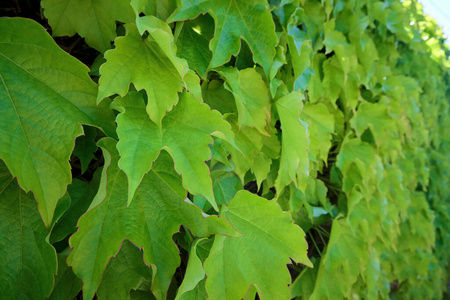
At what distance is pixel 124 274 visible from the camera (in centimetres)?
53

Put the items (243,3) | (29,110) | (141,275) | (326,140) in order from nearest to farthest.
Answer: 1. (29,110)
2. (141,275)
3. (243,3)
4. (326,140)

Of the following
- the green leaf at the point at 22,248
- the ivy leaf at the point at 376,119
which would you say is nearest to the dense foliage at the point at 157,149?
the green leaf at the point at 22,248

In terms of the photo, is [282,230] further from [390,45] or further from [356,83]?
[390,45]

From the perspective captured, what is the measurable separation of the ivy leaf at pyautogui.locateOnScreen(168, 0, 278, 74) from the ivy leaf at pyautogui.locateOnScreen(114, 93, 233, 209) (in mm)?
129

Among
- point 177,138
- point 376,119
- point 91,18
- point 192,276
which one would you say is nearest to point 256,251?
point 192,276

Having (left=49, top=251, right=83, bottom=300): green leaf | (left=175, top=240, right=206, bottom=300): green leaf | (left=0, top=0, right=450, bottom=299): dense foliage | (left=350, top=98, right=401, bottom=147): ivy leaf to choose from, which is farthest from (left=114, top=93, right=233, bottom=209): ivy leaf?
(left=350, top=98, right=401, bottom=147): ivy leaf

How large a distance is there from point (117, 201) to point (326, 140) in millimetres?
729

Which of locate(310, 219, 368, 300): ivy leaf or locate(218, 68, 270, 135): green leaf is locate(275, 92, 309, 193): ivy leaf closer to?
locate(218, 68, 270, 135): green leaf

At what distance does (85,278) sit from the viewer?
44cm

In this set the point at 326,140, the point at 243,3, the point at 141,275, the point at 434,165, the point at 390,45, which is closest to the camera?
the point at 141,275

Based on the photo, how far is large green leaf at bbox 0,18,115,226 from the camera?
389 mm

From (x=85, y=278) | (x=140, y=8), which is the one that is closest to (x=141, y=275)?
(x=85, y=278)

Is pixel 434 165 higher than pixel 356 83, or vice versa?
pixel 356 83

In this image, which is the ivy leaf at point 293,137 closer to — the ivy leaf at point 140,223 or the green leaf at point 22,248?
the ivy leaf at point 140,223
